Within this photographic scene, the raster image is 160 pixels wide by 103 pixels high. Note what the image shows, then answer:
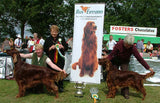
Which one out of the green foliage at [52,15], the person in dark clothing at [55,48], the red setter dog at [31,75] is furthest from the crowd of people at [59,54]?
the green foliage at [52,15]

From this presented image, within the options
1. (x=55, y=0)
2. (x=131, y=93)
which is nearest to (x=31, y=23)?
(x=55, y=0)

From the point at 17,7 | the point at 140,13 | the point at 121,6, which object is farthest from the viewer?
the point at 140,13

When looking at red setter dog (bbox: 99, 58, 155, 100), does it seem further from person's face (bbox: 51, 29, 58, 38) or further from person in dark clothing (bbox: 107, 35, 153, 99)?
person's face (bbox: 51, 29, 58, 38)

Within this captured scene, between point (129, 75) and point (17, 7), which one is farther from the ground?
point (17, 7)

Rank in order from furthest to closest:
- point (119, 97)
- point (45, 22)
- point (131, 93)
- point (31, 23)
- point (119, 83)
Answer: point (45, 22) < point (31, 23) < point (131, 93) < point (119, 97) < point (119, 83)

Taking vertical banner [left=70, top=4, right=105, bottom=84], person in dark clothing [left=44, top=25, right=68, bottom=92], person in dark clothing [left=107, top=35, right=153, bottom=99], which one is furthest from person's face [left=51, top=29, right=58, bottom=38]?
person in dark clothing [left=107, top=35, right=153, bottom=99]

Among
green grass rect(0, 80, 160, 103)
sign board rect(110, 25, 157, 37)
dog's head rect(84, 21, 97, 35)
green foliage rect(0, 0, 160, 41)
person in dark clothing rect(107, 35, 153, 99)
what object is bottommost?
green grass rect(0, 80, 160, 103)

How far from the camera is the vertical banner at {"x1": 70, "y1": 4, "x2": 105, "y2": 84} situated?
4270 mm

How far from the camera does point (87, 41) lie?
4340 mm

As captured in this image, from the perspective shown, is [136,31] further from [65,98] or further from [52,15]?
[65,98]

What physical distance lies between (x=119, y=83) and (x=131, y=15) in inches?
1093

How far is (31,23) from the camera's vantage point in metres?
19.2

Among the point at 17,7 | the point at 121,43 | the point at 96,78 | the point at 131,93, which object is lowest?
the point at 131,93

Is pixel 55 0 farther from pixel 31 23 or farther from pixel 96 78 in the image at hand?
pixel 96 78
